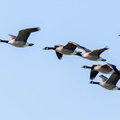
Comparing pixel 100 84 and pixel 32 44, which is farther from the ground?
pixel 32 44

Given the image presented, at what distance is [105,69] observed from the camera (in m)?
82.6

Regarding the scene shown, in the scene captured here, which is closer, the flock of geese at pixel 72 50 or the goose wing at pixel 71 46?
the flock of geese at pixel 72 50

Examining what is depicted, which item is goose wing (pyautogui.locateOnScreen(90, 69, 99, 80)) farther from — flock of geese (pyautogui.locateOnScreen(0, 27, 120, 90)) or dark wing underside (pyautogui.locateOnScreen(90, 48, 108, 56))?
dark wing underside (pyautogui.locateOnScreen(90, 48, 108, 56))

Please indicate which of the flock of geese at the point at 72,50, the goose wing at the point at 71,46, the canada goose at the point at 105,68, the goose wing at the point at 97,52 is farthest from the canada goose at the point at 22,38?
the canada goose at the point at 105,68

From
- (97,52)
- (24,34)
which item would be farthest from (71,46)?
(24,34)

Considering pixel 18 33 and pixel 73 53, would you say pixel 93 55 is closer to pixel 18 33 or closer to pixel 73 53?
pixel 73 53

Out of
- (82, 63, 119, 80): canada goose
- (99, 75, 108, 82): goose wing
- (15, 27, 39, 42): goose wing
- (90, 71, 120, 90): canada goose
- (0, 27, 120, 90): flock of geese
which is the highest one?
(15, 27, 39, 42): goose wing

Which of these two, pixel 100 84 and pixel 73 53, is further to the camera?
pixel 100 84

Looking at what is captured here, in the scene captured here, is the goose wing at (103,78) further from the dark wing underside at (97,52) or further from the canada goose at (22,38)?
the canada goose at (22,38)

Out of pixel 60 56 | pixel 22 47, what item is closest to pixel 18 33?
pixel 22 47

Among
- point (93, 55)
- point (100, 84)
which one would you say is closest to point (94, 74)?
point (100, 84)

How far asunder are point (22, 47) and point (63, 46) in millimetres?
4362

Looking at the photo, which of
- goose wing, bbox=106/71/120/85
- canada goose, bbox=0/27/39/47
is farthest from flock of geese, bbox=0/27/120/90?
goose wing, bbox=106/71/120/85

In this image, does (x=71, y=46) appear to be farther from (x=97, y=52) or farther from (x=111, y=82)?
(x=111, y=82)
